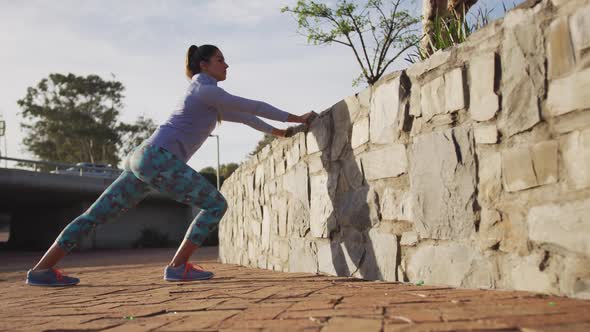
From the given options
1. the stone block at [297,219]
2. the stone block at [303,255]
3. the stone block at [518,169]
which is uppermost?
the stone block at [518,169]

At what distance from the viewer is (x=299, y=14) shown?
17703 millimetres

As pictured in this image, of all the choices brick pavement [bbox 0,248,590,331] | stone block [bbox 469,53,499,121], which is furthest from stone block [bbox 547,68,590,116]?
brick pavement [bbox 0,248,590,331]

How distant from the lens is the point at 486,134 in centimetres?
230

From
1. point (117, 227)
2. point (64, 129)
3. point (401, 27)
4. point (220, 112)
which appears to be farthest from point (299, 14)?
point (64, 129)

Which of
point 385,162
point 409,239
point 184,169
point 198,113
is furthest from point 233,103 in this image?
point 409,239

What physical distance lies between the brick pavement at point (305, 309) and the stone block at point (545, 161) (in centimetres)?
44

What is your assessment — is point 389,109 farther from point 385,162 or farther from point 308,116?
point 308,116

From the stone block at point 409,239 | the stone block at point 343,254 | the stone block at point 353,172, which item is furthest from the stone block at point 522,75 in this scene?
the stone block at point 343,254

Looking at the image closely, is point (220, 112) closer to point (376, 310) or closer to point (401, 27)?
point (376, 310)

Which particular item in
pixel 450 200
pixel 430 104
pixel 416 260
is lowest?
pixel 416 260

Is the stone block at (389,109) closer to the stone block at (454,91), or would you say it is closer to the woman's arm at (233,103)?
the stone block at (454,91)

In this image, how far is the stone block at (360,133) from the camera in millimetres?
3250

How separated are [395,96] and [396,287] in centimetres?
102

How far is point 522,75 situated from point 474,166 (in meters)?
0.45
